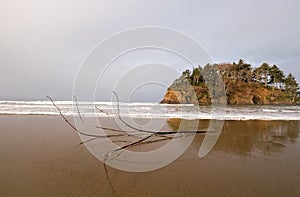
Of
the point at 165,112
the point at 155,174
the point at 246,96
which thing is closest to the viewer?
the point at 155,174

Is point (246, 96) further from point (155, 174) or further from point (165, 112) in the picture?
point (155, 174)

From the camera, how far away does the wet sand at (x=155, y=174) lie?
2.08m

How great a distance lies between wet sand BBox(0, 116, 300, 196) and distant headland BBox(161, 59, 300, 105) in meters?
13.1

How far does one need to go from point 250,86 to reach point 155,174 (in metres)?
24.5

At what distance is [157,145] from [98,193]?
221 centimetres

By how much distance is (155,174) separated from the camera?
2.53 metres

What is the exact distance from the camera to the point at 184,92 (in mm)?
15938

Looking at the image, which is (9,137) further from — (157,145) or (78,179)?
(157,145)

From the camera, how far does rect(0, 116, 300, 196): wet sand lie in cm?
208

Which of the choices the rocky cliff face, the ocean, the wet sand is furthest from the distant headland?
the wet sand

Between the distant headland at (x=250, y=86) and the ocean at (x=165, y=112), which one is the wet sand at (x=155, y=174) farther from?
the distant headland at (x=250, y=86)

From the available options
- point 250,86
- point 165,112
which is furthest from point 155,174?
point 250,86

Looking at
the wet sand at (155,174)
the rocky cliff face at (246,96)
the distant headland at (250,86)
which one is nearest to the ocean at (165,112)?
the wet sand at (155,174)

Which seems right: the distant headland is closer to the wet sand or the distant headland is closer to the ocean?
the ocean
